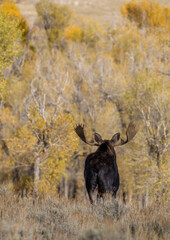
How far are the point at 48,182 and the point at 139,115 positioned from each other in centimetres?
981

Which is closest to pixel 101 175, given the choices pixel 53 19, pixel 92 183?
pixel 92 183

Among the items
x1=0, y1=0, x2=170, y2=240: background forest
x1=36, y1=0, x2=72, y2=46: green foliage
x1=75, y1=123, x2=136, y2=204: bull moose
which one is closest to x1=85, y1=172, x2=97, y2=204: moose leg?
x1=75, y1=123, x2=136, y2=204: bull moose

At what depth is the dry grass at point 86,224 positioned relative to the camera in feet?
17.4

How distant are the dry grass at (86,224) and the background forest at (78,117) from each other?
23mm

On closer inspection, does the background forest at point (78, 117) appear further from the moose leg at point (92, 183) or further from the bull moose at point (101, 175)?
the bull moose at point (101, 175)

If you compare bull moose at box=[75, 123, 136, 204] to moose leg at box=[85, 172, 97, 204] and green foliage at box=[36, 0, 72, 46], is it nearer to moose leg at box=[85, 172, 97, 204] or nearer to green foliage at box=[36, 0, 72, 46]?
moose leg at box=[85, 172, 97, 204]

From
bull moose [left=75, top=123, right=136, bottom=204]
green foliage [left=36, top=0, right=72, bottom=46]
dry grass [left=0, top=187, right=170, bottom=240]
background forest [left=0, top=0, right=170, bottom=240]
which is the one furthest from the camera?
green foliage [left=36, top=0, right=72, bottom=46]

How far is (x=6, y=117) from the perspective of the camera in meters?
43.3

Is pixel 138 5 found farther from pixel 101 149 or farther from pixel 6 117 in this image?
pixel 101 149

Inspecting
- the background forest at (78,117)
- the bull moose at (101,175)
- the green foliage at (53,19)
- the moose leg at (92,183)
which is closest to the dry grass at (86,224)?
the background forest at (78,117)

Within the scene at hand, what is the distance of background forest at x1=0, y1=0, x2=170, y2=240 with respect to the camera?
7.05 meters

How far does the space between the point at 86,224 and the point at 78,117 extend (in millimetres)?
32165

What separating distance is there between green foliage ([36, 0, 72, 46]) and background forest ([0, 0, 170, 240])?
166 millimetres

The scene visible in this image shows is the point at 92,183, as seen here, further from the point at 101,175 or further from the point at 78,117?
the point at 78,117
